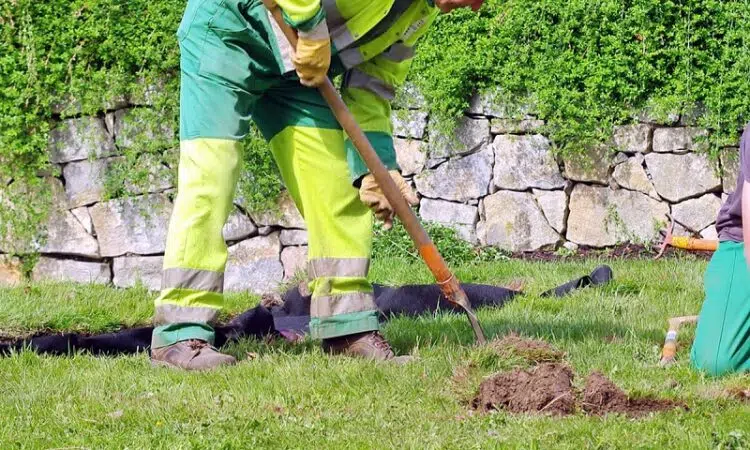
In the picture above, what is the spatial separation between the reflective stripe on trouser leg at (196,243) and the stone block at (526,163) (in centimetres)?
381

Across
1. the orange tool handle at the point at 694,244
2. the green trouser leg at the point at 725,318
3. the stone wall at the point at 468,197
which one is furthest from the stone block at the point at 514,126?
the green trouser leg at the point at 725,318

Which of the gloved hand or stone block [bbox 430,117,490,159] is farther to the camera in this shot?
stone block [bbox 430,117,490,159]

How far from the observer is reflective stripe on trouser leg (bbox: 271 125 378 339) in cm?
464

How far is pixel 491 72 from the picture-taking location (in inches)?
309

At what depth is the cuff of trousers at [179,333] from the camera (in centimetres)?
441

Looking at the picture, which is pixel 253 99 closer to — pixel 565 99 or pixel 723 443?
pixel 723 443

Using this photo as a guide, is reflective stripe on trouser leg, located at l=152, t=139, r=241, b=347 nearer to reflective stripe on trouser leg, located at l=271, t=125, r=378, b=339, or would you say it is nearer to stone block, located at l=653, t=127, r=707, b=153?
reflective stripe on trouser leg, located at l=271, t=125, r=378, b=339

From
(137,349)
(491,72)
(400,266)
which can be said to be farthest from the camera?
(491,72)

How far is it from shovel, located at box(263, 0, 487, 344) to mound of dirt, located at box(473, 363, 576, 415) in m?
0.76

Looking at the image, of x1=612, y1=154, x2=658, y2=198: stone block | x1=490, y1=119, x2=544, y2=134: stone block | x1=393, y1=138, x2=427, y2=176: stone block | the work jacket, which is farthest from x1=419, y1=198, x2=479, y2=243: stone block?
the work jacket

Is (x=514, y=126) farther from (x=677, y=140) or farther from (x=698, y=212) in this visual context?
(x=698, y=212)

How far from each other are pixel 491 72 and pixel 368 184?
355 cm

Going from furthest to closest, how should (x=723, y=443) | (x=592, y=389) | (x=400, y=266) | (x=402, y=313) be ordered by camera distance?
(x=400, y=266)
(x=402, y=313)
(x=592, y=389)
(x=723, y=443)

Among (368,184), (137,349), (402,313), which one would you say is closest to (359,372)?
(368,184)
